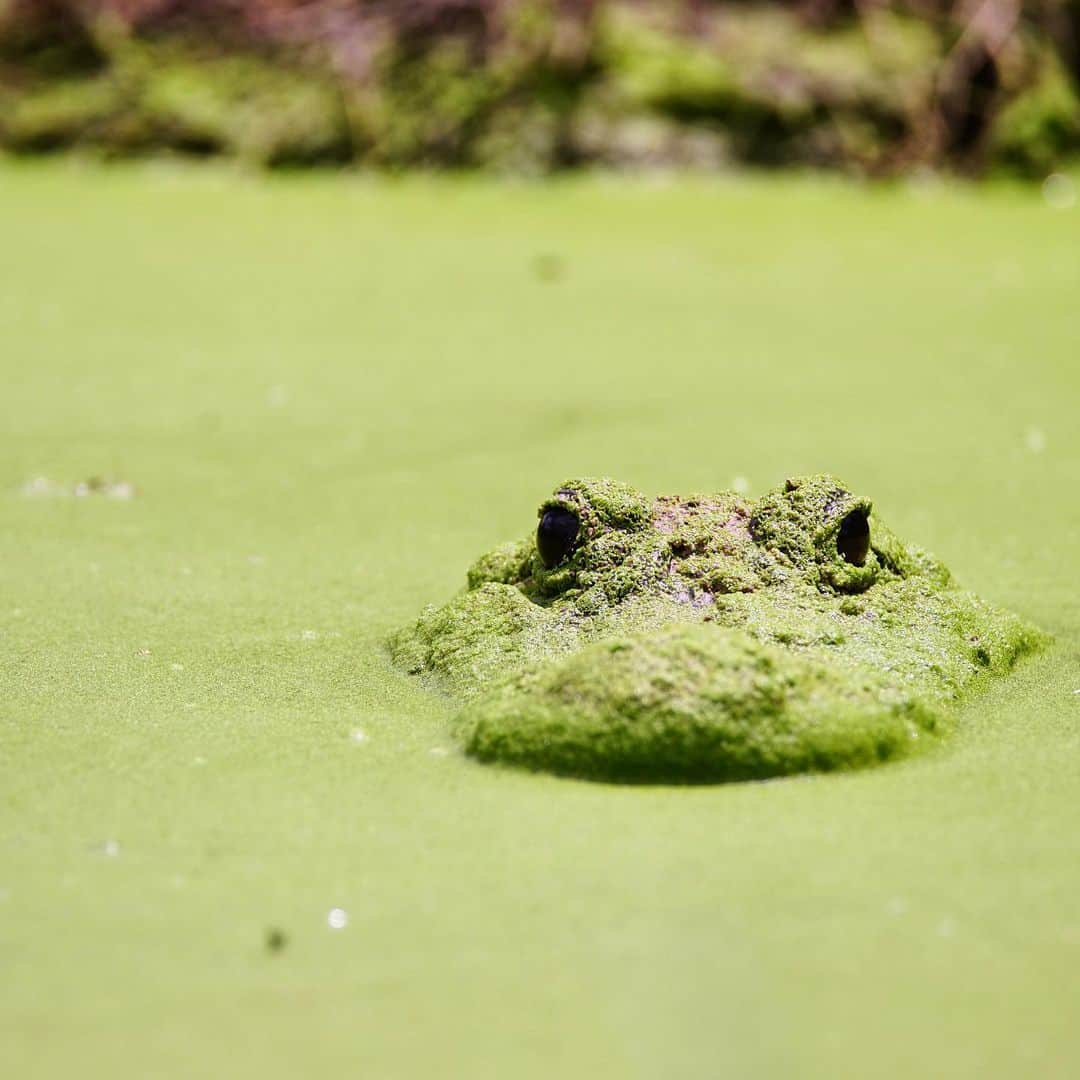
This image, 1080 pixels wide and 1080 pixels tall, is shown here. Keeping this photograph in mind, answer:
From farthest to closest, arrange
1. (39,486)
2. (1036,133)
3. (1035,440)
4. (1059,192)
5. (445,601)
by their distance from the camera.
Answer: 1. (1036,133)
2. (1059,192)
3. (1035,440)
4. (39,486)
5. (445,601)

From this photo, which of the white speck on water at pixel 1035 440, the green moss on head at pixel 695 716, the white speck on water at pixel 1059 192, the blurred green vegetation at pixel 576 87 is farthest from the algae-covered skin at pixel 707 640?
the blurred green vegetation at pixel 576 87

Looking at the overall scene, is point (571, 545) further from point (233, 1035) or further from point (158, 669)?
point (233, 1035)

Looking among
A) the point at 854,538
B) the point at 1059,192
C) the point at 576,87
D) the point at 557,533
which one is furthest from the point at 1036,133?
the point at 557,533

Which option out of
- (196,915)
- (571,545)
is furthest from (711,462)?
(196,915)

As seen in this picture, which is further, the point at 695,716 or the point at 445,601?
the point at 445,601

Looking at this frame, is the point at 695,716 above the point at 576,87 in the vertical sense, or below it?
above

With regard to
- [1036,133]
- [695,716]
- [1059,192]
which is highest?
[695,716]

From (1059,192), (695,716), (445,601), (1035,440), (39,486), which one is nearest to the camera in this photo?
(695,716)

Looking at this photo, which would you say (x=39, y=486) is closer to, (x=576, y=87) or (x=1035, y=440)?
(x=1035, y=440)
